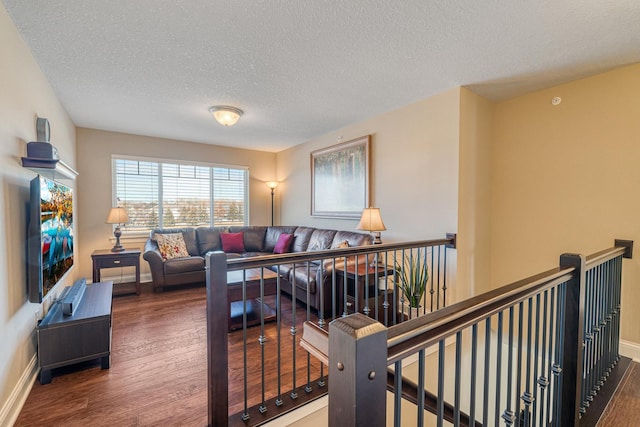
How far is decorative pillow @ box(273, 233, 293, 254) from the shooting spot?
4948 millimetres

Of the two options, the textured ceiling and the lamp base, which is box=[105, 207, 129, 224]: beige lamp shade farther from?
the textured ceiling

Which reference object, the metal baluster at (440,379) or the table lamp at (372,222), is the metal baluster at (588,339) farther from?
the table lamp at (372,222)

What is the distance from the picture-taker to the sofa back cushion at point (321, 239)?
4312 mm

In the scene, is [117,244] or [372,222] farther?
[117,244]

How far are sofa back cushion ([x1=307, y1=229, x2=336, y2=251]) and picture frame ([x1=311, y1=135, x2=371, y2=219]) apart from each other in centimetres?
33

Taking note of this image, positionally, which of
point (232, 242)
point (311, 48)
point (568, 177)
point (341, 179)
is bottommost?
point (232, 242)

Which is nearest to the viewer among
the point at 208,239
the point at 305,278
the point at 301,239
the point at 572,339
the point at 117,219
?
the point at 572,339

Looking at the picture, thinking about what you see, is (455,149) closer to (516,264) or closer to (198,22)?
(516,264)

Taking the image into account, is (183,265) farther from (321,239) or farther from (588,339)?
(588,339)

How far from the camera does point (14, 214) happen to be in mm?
1938

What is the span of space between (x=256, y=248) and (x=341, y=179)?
228 centimetres

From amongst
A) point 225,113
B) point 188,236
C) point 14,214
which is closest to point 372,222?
point 225,113

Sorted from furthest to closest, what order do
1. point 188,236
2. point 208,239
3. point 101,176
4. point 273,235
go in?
point 273,235, point 208,239, point 188,236, point 101,176

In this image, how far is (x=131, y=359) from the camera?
2408 millimetres
